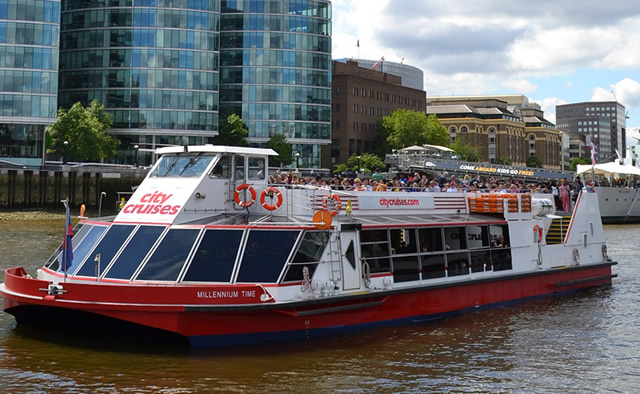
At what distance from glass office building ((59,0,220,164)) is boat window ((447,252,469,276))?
7072cm

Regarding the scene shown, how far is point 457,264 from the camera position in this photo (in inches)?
828

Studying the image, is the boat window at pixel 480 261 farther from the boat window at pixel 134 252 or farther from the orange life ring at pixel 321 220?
the boat window at pixel 134 252

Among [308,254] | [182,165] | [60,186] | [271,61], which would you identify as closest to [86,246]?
[182,165]

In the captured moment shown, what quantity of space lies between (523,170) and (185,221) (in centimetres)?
5750

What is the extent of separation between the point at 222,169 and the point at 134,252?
9.99ft

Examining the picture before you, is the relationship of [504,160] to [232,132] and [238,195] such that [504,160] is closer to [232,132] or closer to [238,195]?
[232,132]

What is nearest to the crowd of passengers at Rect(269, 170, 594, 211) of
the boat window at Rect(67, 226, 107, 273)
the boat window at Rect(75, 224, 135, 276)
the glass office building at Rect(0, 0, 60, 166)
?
the boat window at Rect(75, 224, 135, 276)

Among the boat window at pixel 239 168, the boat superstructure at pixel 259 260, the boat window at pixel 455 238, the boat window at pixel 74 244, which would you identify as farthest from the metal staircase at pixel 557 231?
the boat window at pixel 74 244

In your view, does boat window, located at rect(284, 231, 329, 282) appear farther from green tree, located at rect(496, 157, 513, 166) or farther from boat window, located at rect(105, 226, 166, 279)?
green tree, located at rect(496, 157, 513, 166)

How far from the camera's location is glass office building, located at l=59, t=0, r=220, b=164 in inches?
3472

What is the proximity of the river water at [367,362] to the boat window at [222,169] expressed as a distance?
4.32m

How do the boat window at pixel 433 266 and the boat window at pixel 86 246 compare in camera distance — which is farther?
the boat window at pixel 433 266

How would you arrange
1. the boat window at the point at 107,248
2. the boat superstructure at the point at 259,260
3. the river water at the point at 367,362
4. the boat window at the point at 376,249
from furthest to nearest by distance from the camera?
the boat window at the point at 376,249 → the boat window at the point at 107,248 → the boat superstructure at the point at 259,260 → the river water at the point at 367,362

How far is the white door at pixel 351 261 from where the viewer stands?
58.6ft
